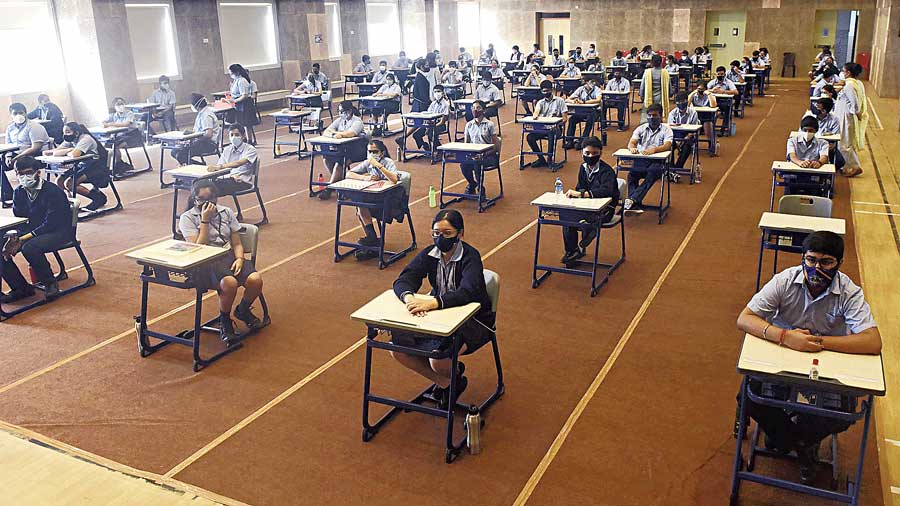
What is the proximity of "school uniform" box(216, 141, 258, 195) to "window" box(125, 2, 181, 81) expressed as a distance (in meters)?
9.45

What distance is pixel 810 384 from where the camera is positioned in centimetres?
336

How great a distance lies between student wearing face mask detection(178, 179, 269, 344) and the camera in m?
5.83

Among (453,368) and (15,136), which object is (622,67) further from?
(453,368)

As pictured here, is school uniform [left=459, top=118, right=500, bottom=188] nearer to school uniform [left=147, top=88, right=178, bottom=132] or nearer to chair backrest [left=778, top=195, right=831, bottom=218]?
chair backrest [left=778, top=195, right=831, bottom=218]

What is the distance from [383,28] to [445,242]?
2445cm

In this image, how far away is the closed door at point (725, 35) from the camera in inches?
1064

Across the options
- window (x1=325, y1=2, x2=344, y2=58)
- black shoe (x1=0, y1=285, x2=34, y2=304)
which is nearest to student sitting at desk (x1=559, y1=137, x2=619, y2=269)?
black shoe (x1=0, y1=285, x2=34, y2=304)

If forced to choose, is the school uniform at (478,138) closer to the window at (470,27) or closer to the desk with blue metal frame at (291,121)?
the desk with blue metal frame at (291,121)

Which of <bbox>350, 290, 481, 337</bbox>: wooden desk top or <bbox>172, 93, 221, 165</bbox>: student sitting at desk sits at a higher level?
<bbox>172, 93, 221, 165</bbox>: student sitting at desk

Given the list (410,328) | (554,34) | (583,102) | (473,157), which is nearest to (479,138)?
(473,157)

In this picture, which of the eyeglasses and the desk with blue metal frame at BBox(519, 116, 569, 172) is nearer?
the eyeglasses

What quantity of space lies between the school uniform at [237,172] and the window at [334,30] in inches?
623

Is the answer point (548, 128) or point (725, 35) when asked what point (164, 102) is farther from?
point (725, 35)

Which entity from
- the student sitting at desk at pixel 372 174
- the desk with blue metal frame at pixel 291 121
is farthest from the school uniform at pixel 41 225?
the desk with blue metal frame at pixel 291 121
